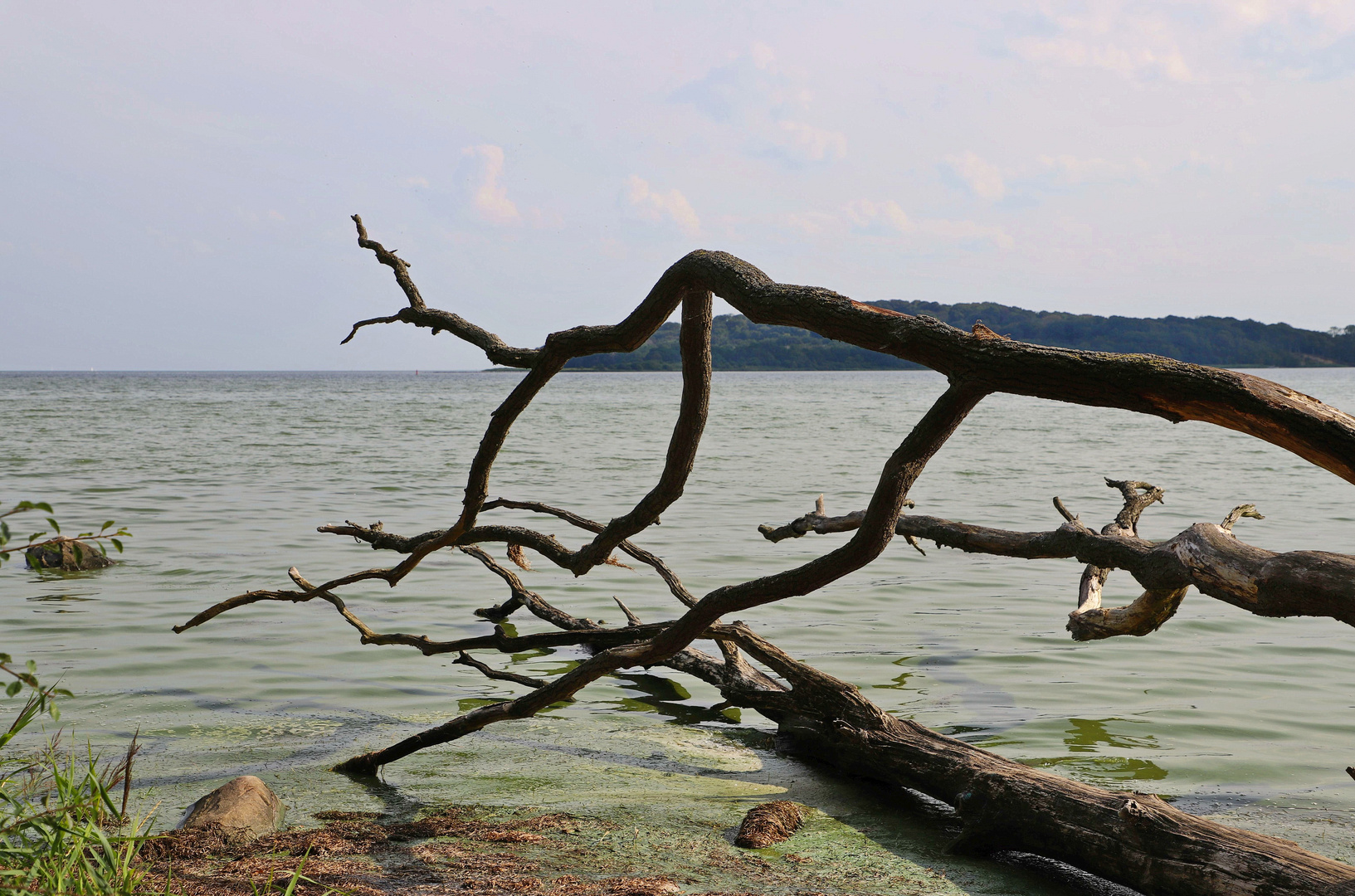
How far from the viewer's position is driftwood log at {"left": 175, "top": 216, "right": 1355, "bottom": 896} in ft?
7.76

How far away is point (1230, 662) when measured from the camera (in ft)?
25.3

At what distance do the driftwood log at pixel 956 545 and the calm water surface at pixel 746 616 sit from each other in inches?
34.4

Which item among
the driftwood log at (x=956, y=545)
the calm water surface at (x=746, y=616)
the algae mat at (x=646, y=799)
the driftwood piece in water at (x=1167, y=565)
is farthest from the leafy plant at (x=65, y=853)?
the driftwood piece in water at (x=1167, y=565)

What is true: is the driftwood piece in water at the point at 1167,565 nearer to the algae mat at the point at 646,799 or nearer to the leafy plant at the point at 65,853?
the algae mat at the point at 646,799

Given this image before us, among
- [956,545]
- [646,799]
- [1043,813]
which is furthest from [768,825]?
[956,545]

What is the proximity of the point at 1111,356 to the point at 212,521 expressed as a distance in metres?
14.0

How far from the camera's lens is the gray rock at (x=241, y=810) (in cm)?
425

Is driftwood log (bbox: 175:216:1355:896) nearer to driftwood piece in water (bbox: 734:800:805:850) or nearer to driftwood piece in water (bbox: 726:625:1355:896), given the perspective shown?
driftwood piece in water (bbox: 726:625:1355:896)

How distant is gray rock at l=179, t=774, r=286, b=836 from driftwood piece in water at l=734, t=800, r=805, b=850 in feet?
6.67

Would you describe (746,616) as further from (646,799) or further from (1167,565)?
(1167,565)

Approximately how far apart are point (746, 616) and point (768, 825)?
4.97m

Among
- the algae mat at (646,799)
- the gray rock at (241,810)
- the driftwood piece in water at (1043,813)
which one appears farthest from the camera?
the gray rock at (241,810)

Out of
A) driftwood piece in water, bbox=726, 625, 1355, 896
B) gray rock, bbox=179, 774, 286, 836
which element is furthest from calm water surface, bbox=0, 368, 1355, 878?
driftwood piece in water, bbox=726, 625, 1355, 896

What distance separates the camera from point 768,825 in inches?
175
